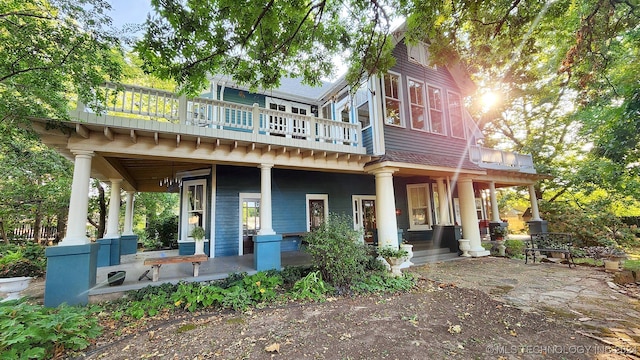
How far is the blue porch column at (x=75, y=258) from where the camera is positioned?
14.2ft

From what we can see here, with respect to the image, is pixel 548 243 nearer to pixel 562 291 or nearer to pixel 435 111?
pixel 562 291

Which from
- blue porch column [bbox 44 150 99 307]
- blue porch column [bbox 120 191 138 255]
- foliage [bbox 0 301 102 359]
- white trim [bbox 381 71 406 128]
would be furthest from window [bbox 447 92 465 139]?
blue porch column [bbox 120 191 138 255]

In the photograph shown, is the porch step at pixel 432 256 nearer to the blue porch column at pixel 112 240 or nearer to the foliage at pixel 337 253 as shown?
the foliage at pixel 337 253

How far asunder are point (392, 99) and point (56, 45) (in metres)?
8.01

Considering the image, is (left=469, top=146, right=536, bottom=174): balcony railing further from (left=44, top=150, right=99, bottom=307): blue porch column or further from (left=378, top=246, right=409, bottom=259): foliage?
(left=44, top=150, right=99, bottom=307): blue porch column

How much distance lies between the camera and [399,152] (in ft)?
25.6

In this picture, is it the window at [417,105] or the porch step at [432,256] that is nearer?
the porch step at [432,256]

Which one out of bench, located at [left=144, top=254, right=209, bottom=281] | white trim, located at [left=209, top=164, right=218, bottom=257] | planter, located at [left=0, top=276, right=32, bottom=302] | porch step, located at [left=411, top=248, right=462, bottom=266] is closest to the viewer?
planter, located at [left=0, top=276, right=32, bottom=302]

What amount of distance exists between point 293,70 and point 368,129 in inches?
121

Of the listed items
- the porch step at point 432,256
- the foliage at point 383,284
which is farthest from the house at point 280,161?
the foliage at point 383,284

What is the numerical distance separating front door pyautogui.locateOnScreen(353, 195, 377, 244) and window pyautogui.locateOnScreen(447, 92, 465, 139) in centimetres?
393

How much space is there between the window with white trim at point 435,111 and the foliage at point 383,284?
210 inches

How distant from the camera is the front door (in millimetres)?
10224

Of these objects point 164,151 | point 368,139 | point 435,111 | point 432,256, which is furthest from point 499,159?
point 164,151
